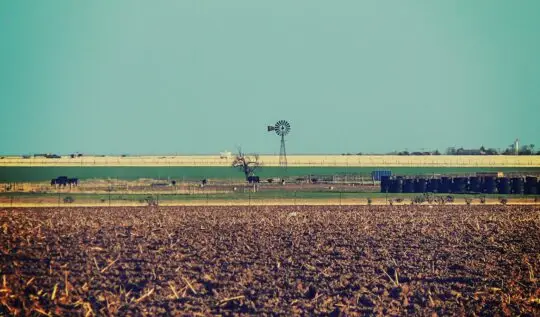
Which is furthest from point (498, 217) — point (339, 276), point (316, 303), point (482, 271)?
point (316, 303)

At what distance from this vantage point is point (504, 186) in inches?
3073

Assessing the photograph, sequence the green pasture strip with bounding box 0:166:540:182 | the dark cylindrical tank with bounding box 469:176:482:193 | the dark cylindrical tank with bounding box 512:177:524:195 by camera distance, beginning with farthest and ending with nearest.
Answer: the green pasture strip with bounding box 0:166:540:182 < the dark cylindrical tank with bounding box 469:176:482:193 < the dark cylindrical tank with bounding box 512:177:524:195

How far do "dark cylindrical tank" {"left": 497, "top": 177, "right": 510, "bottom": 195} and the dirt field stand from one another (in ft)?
123

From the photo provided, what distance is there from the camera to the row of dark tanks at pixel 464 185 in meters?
78.0

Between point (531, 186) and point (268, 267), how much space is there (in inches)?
2219

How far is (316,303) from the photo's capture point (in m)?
22.6

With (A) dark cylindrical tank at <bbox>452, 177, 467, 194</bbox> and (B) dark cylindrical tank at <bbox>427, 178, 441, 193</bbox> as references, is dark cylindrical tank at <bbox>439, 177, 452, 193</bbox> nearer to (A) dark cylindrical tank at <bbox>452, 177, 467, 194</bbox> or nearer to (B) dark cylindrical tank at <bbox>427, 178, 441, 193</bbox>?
(B) dark cylindrical tank at <bbox>427, 178, 441, 193</bbox>

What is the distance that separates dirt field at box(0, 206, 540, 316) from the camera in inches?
889

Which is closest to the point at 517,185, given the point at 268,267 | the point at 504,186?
the point at 504,186

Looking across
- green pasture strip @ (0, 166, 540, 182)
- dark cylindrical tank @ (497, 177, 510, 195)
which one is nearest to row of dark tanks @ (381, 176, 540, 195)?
dark cylindrical tank @ (497, 177, 510, 195)

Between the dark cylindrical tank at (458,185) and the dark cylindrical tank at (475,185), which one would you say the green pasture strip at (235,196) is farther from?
the dark cylindrical tank at (458,185)

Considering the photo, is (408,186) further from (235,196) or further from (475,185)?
(235,196)

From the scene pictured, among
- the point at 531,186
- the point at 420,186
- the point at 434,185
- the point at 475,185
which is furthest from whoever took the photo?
the point at 475,185

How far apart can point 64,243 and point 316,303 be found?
12821 millimetres
